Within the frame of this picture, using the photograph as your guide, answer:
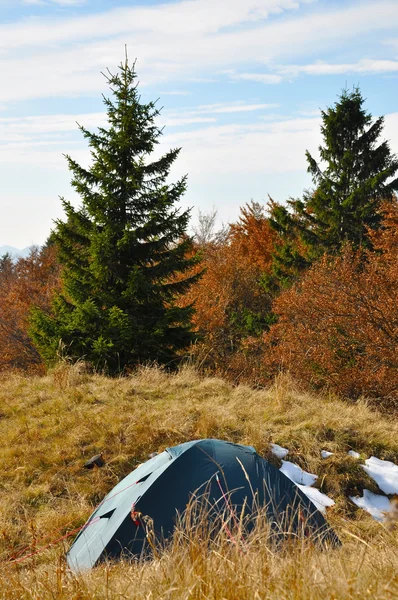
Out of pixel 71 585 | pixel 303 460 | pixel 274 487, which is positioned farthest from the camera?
pixel 303 460

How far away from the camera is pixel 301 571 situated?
240 centimetres

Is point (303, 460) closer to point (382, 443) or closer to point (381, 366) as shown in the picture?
point (382, 443)

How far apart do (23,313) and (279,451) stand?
19.8 meters

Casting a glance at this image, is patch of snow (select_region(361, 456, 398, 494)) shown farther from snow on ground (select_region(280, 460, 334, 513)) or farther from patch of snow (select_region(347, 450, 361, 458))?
snow on ground (select_region(280, 460, 334, 513))

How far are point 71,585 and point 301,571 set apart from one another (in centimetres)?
118

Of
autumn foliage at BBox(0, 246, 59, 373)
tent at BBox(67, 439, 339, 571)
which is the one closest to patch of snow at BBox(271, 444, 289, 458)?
tent at BBox(67, 439, 339, 571)

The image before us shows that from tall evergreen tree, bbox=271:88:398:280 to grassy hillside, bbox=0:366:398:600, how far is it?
36.5 feet

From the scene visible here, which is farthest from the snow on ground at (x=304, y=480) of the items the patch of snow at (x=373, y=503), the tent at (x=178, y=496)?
the tent at (x=178, y=496)

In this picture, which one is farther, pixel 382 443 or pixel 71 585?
pixel 382 443

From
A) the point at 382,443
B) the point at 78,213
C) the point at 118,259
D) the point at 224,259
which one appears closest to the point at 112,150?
the point at 78,213

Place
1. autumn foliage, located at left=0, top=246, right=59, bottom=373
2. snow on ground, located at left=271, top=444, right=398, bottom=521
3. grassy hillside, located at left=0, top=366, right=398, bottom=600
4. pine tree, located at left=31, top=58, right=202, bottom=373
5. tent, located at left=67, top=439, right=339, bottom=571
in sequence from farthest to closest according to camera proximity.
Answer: autumn foliage, located at left=0, top=246, right=59, bottom=373
pine tree, located at left=31, top=58, right=202, bottom=373
snow on ground, located at left=271, top=444, right=398, bottom=521
tent, located at left=67, top=439, right=339, bottom=571
grassy hillside, located at left=0, top=366, right=398, bottom=600

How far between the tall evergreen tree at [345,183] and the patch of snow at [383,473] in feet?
43.7

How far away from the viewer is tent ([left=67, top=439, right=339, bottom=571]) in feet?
14.4

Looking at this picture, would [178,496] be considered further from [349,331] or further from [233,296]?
[233,296]
